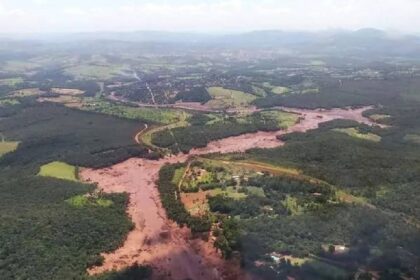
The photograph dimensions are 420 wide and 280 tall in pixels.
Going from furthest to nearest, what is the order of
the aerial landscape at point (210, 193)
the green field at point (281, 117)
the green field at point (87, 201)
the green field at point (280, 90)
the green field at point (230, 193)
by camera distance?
the green field at point (280, 90) → the green field at point (281, 117) → the green field at point (230, 193) → the green field at point (87, 201) → the aerial landscape at point (210, 193)

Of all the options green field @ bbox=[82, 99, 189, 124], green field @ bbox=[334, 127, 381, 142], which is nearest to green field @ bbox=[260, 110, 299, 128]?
green field @ bbox=[334, 127, 381, 142]

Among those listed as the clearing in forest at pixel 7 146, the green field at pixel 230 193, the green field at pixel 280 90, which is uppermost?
the green field at pixel 230 193

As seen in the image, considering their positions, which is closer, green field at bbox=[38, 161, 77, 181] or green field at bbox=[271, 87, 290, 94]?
green field at bbox=[38, 161, 77, 181]

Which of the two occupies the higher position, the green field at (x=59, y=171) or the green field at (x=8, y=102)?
the green field at (x=59, y=171)

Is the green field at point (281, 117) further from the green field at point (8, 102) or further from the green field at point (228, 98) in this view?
the green field at point (8, 102)

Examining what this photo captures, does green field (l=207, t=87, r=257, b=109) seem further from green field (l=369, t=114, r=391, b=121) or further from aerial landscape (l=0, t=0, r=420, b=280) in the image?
green field (l=369, t=114, r=391, b=121)

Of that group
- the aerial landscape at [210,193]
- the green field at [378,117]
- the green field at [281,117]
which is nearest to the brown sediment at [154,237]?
the aerial landscape at [210,193]

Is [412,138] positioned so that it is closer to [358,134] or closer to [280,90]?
[358,134]
